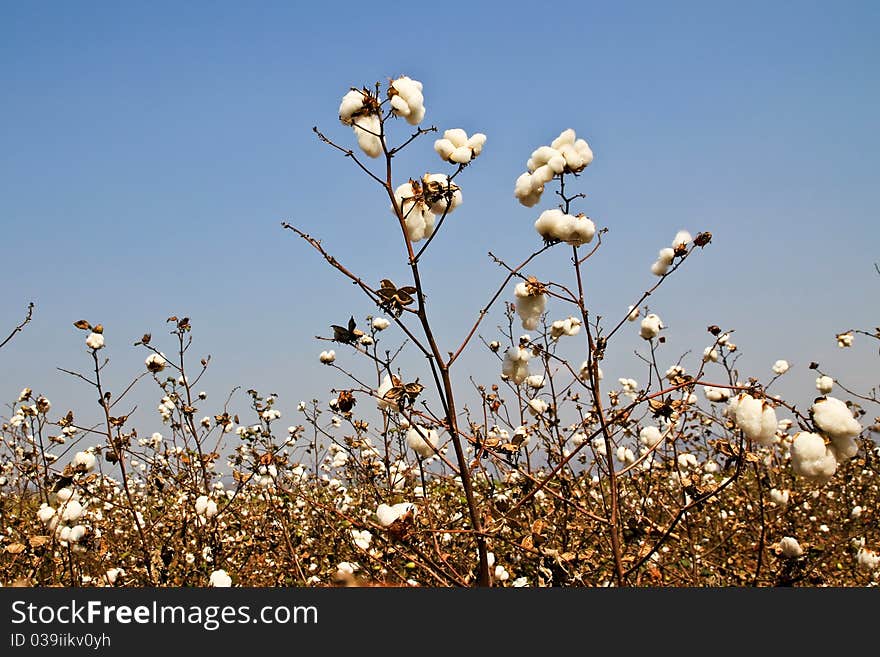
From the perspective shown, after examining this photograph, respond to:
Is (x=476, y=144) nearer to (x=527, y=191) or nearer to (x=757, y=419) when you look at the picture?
(x=527, y=191)

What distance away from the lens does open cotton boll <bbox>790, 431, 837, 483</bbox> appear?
1.37 meters

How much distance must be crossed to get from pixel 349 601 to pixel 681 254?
6.05ft

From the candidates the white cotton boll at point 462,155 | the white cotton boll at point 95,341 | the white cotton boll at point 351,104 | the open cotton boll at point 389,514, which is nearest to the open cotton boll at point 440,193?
the white cotton boll at point 462,155

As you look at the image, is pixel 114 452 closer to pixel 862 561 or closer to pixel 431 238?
pixel 431 238

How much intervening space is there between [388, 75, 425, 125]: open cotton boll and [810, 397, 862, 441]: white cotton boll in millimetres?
1151

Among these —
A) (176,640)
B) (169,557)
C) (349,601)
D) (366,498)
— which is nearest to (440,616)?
(349,601)

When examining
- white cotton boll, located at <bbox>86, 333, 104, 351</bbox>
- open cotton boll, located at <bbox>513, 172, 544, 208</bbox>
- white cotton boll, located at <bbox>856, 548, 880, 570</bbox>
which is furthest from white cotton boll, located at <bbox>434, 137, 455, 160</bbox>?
white cotton boll, located at <bbox>856, 548, 880, 570</bbox>

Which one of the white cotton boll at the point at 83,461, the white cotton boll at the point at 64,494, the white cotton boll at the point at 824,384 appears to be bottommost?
the white cotton boll at the point at 64,494

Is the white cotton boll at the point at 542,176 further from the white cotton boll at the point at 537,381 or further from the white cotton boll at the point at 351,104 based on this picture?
the white cotton boll at the point at 537,381

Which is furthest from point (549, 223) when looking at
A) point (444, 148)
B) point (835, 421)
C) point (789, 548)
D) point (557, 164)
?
point (789, 548)

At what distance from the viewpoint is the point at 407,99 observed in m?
1.67

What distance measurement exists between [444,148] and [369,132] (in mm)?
200

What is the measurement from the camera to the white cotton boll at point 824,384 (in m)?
4.54

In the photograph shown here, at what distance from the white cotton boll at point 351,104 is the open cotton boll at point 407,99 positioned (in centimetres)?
8
